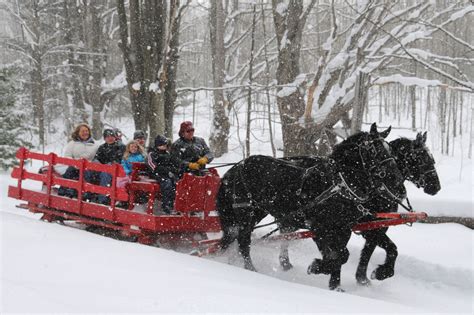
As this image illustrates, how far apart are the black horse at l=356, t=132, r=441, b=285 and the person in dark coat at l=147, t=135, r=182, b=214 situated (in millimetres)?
2659

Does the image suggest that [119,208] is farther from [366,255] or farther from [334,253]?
[366,255]

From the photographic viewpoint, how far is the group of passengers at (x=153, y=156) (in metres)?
6.88

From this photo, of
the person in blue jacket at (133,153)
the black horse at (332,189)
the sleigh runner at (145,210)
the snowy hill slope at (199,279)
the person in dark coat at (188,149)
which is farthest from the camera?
the person in blue jacket at (133,153)

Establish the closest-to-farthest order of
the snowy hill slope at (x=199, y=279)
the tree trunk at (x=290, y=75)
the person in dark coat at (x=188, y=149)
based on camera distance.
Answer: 1. the snowy hill slope at (x=199, y=279)
2. the person in dark coat at (x=188, y=149)
3. the tree trunk at (x=290, y=75)

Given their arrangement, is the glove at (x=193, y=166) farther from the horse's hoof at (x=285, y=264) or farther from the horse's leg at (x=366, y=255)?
the horse's leg at (x=366, y=255)

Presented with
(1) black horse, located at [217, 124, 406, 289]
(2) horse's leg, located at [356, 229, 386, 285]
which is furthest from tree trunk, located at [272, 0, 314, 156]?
(2) horse's leg, located at [356, 229, 386, 285]

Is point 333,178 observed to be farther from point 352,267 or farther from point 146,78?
point 146,78

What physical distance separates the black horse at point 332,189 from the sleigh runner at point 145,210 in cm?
44

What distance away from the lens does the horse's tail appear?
6.55 metres

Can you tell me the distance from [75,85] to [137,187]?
16088 mm

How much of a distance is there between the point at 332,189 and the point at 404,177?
87cm

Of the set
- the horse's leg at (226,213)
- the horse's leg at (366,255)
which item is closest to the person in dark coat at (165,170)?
the horse's leg at (226,213)

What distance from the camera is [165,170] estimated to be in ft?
22.6

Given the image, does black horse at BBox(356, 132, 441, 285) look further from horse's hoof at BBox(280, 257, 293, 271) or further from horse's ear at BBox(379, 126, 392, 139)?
horse's hoof at BBox(280, 257, 293, 271)
